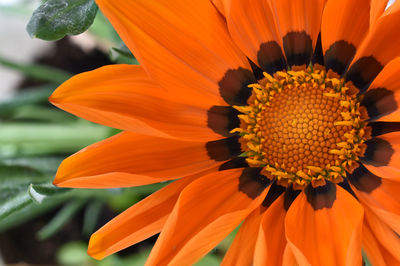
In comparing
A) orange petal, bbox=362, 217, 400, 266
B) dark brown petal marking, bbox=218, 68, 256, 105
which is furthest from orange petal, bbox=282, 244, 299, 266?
dark brown petal marking, bbox=218, 68, 256, 105

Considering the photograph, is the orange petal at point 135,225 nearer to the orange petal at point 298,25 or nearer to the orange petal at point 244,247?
the orange petal at point 244,247

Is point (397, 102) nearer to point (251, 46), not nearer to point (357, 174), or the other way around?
point (357, 174)

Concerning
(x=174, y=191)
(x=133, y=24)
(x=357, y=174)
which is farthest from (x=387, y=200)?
(x=133, y=24)

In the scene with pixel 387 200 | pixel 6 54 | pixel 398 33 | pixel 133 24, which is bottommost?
pixel 387 200

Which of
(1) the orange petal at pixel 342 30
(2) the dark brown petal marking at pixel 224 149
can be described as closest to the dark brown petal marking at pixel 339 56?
(1) the orange petal at pixel 342 30

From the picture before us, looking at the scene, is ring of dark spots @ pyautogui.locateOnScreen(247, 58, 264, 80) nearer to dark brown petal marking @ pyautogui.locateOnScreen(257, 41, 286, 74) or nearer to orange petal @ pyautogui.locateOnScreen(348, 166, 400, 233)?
dark brown petal marking @ pyautogui.locateOnScreen(257, 41, 286, 74)

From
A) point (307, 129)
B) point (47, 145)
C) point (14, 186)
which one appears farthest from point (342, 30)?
point (47, 145)
